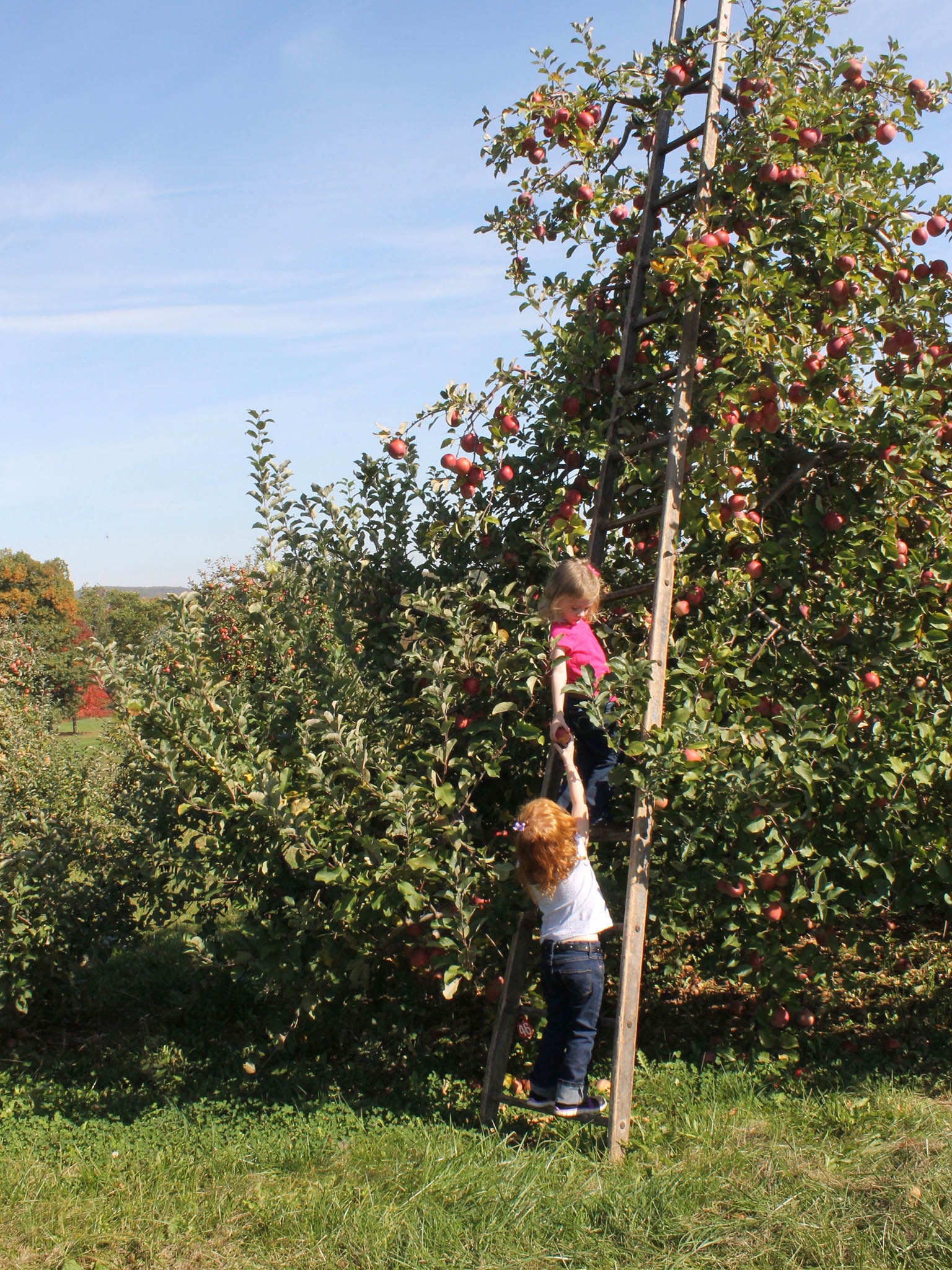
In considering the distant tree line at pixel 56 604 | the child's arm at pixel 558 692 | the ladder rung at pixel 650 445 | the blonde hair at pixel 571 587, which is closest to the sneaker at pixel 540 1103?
the child's arm at pixel 558 692

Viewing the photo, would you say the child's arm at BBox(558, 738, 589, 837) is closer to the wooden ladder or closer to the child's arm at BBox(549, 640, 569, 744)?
the child's arm at BBox(549, 640, 569, 744)

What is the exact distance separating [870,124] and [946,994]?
12.6 feet

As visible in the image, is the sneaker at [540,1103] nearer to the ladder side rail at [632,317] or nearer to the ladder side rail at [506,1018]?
the ladder side rail at [506,1018]

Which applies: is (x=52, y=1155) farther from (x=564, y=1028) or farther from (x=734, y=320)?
(x=734, y=320)

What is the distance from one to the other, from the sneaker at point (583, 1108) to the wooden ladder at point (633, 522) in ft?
0.25

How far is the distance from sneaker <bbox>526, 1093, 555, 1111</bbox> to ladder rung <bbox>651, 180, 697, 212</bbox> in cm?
344

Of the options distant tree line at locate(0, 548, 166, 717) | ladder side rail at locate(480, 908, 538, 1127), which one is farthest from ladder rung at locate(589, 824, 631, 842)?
distant tree line at locate(0, 548, 166, 717)

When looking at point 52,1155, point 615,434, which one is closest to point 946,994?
point 615,434

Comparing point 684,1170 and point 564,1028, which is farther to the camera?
point 564,1028

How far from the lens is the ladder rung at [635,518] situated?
12.2 feet

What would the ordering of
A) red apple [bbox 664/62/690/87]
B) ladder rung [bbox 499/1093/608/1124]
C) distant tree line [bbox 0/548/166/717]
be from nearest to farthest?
ladder rung [bbox 499/1093/608/1124] < red apple [bbox 664/62/690/87] < distant tree line [bbox 0/548/166/717]

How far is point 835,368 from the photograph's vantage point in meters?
3.88

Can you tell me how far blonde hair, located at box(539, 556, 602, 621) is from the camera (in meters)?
3.44

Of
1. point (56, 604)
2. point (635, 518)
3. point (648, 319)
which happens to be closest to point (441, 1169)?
point (635, 518)
